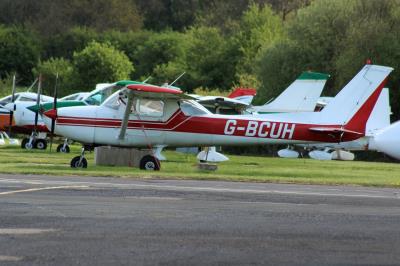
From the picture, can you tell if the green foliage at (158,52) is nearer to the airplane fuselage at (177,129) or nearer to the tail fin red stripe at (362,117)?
the tail fin red stripe at (362,117)

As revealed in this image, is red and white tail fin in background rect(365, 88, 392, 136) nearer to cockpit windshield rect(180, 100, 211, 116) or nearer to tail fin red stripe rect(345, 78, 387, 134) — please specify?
tail fin red stripe rect(345, 78, 387, 134)

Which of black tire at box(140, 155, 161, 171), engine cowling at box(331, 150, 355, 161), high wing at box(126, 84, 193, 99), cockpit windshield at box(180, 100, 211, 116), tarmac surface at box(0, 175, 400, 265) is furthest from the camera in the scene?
engine cowling at box(331, 150, 355, 161)

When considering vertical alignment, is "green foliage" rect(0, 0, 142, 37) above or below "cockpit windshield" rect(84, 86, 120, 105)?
above

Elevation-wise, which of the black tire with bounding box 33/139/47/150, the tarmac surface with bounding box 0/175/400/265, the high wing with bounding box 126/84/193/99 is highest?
the high wing with bounding box 126/84/193/99

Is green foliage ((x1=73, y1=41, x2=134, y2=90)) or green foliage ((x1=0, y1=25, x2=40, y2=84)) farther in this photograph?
green foliage ((x1=0, y1=25, x2=40, y2=84))

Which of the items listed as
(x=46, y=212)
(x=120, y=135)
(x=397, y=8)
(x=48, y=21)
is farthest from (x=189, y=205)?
(x=48, y=21)

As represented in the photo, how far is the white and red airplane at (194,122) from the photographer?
2719 centimetres

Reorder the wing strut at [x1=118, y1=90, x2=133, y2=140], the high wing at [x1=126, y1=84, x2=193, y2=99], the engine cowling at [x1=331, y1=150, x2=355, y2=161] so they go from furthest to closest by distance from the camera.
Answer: the engine cowling at [x1=331, y1=150, x2=355, y2=161], the wing strut at [x1=118, y1=90, x2=133, y2=140], the high wing at [x1=126, y1=84, x2=193, y2=99]

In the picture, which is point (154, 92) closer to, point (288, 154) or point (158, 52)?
point (288, 154)

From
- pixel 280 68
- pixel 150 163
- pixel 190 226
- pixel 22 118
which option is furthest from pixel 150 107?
pixel 280 68

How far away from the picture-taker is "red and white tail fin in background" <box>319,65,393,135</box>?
28062 mm

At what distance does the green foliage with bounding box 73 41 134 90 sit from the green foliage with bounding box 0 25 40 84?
765 inches

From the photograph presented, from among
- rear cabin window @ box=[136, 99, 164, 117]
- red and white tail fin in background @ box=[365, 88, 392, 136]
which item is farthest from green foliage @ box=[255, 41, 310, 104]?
rear cabin window @ box=[136, 99, 164, 117]

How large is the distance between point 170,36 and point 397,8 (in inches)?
1456
